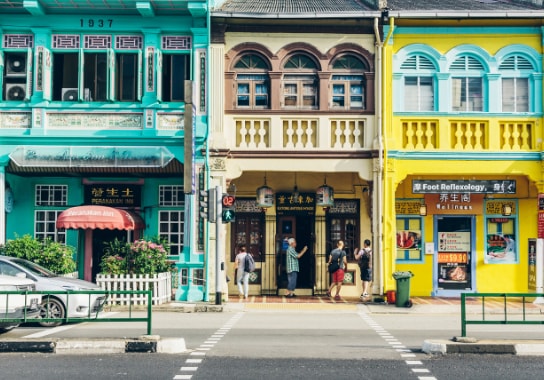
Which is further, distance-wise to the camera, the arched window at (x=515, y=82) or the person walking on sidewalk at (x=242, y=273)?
the arched window at (x=515, y=82)

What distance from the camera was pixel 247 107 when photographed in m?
22.8

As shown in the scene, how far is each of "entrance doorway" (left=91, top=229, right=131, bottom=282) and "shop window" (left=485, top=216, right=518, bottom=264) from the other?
428 inches

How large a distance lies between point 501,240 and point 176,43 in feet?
37.3

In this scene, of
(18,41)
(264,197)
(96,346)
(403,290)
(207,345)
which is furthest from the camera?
(264,197)

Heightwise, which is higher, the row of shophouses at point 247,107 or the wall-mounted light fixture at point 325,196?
the row of shophouses at point 247,107

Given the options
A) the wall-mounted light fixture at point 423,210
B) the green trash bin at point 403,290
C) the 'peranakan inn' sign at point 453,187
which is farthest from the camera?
the wall-mounted light fixture at point 423,210

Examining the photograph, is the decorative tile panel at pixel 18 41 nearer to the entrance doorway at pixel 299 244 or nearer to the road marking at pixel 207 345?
the entrance doorway at pixel 299 244

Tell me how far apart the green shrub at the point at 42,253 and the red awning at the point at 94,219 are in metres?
0.70

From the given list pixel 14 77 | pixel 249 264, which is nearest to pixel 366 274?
pixel 249 264

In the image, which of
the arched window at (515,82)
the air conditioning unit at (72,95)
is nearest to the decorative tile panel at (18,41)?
the air conditioning unit at (72,95)

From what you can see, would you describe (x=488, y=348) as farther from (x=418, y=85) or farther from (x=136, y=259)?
(x=418, y=85)

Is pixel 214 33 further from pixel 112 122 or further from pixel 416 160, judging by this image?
pixel 416 160

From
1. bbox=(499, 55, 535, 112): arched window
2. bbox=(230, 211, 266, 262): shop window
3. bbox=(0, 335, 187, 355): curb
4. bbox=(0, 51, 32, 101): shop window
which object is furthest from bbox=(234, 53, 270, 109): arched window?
bbox=(0, 335, 187, 355): curb

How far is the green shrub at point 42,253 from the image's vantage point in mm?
20609
